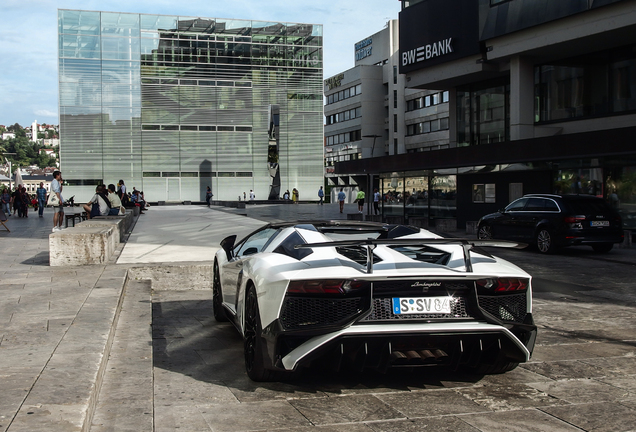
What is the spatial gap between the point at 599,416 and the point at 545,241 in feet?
43.8

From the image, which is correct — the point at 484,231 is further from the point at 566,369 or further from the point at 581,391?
the point at 581,391

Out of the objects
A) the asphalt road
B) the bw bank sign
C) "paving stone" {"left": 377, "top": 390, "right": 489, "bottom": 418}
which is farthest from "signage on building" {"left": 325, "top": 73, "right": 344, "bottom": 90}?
"paving stone" {"left": 377, "top": 390, "right": 489, "bottom": 418}

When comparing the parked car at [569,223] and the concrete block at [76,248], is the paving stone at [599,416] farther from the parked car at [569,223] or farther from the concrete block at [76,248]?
the parked car at [569,223]

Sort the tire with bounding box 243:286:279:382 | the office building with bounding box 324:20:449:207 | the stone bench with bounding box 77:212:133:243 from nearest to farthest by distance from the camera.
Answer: the tire with bounding box 243:286:279:382 → the stone bench with bounding box 77:212:133:243 → the office building with bounding box 324:20:449:207

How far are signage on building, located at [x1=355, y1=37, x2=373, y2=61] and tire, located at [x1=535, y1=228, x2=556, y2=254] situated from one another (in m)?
79.5

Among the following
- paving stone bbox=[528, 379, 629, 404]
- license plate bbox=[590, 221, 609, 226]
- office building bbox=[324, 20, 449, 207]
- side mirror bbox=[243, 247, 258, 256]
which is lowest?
paving stone bbox=[528, 379, 629, 404]

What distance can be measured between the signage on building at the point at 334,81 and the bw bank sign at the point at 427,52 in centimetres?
6361

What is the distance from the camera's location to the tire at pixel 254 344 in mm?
4824

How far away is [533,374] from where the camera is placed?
17.5 ft

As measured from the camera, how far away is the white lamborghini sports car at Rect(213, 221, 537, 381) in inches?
175

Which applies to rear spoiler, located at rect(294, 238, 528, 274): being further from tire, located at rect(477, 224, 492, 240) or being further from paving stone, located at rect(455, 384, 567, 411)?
tire, located at rect(477, 224, 492, 240)

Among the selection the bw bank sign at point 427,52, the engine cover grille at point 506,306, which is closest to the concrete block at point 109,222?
the engine cover grille at point 506,306

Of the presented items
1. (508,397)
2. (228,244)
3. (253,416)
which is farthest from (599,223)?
(253,416)

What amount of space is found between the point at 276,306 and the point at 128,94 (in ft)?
206
